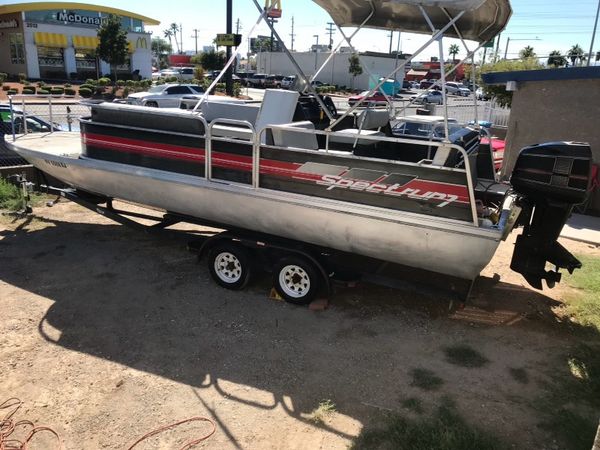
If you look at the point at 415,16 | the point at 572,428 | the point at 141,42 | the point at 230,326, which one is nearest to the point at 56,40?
the point at 141,42

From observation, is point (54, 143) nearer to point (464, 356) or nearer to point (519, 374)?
point (464, 356)

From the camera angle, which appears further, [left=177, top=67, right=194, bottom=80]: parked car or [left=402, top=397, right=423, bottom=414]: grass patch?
[left=177, top=67, right=194, bottom=80]: parked car

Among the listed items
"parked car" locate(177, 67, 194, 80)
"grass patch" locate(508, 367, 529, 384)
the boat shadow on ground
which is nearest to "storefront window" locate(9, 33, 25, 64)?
"parked car" locate(177, 67, 194, 80)

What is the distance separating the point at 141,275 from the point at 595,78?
27.2ft

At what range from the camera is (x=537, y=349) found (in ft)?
14.7

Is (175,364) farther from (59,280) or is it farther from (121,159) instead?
(121,159)

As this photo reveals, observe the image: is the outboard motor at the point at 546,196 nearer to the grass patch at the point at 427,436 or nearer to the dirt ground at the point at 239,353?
the dirt ground at the point at 239,353

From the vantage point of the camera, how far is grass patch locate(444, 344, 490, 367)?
13.8 feet

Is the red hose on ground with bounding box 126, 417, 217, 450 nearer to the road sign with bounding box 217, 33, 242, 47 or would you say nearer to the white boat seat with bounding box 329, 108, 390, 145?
the white boat seat with bounding box 329, 108, 390, 145

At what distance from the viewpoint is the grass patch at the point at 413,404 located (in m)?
3.58

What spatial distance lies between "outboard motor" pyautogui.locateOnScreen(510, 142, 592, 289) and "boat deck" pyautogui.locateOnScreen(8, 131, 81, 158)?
5265mm

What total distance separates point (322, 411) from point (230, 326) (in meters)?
1.45

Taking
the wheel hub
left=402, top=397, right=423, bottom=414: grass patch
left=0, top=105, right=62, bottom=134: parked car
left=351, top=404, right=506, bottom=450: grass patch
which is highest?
left=0, top=105, right=62, bottom=134: parked car

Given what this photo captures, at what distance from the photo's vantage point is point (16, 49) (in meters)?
39.0
